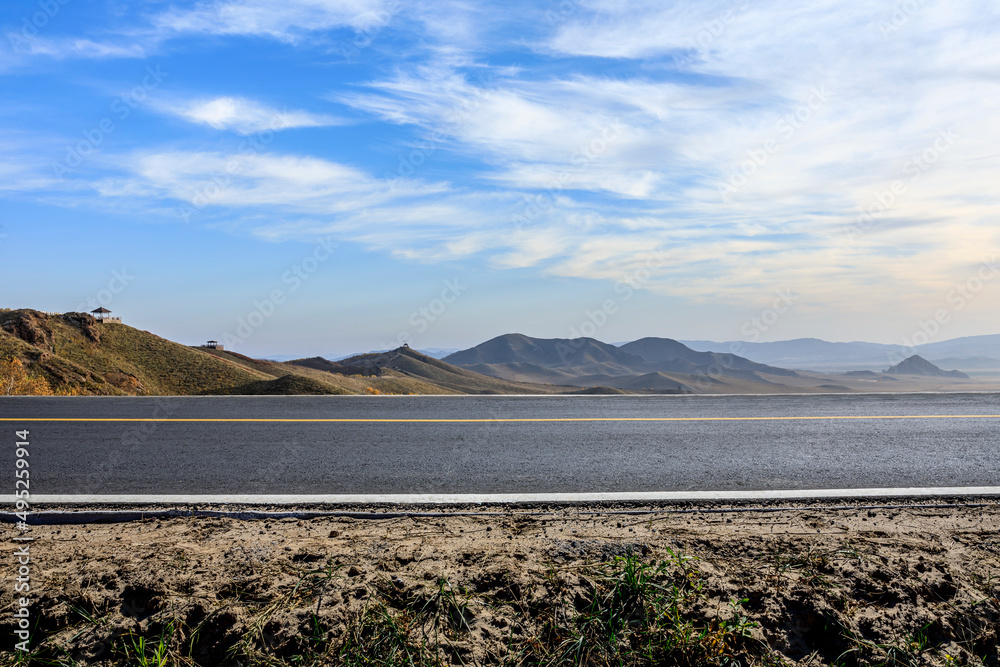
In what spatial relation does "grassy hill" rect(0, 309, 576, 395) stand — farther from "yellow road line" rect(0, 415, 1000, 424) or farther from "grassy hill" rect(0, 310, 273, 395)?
"yellow road line" rect(0, 415, 1000, 424)

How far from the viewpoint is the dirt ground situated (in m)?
2.75

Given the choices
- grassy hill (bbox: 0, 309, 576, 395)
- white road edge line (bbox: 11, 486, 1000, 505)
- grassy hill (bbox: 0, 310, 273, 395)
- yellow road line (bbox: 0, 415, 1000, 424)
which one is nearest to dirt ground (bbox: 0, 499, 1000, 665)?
white road edge line (bbox: 11, 486, 1000, 505)

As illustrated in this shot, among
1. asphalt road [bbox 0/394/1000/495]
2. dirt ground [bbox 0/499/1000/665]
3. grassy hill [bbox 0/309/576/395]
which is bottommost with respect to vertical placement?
dirt ground [bbox 0/499/1000/665]

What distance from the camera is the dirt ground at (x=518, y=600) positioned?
9.03ft

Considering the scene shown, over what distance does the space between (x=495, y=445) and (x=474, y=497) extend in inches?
81.0

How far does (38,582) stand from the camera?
3.17 metres

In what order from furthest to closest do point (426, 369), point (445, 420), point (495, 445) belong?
1. point (426, 369)
2. point (445, 420)
3. point (495, 445)

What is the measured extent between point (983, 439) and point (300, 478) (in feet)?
26.7

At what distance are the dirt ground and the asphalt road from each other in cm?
165

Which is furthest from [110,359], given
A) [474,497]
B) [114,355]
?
[474,497]

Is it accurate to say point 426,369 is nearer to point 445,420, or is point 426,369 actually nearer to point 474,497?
point 445,420

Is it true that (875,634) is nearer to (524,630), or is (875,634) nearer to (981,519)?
(524,630)

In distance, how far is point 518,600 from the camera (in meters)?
2.99

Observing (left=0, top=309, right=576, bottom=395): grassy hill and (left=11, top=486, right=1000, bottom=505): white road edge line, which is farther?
(left=0, top=309, right=576, bottom=395): grassy hill
